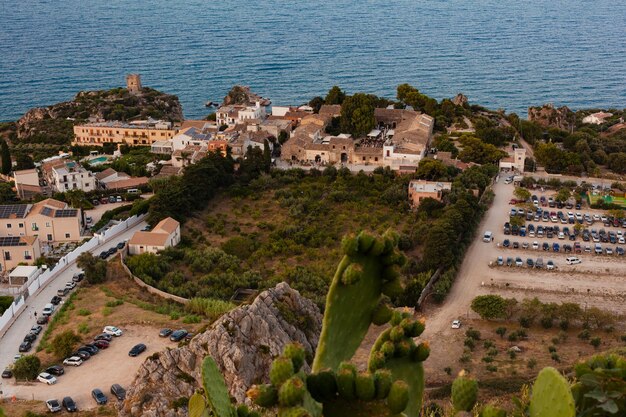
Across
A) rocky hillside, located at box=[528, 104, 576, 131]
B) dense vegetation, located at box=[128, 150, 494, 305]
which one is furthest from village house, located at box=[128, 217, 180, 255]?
rocky hillside, located at box=[528, 104, 576, 131]

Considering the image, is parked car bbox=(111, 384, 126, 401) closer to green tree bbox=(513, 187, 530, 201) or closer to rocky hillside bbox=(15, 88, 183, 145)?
green tree bbox=(513, 187, 530, 201)

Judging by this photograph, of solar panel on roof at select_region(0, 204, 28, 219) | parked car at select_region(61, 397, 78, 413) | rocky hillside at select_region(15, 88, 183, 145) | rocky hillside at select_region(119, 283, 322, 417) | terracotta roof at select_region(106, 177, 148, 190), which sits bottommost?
rocky hillside at select_region(15, 88, 183, 145)

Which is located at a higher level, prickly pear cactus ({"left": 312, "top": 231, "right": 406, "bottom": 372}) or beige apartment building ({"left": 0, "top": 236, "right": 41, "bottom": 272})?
prickly pear cactus ({"left": 312, "top": 231, "right": 406, "bottom": 372})

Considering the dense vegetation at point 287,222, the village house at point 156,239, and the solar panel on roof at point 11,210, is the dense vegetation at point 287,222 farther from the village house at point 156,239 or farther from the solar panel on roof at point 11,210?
the solar panel on roof at point 11,210

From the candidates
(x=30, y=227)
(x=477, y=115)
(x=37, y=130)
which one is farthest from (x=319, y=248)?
(x=37, y=130)

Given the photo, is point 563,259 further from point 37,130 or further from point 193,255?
point 37,130

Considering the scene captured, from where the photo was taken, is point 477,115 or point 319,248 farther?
point 477,115

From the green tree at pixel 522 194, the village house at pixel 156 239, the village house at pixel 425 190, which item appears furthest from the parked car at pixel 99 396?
the green tree at pixel 522 194
